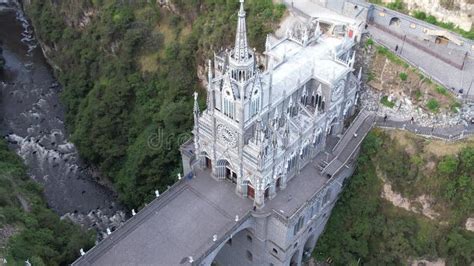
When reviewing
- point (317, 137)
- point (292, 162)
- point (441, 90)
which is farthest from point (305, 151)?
point (441, 90)

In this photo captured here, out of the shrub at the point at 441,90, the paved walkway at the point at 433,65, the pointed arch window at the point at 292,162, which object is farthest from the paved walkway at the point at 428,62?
the pointed arch window at the point at 292,162

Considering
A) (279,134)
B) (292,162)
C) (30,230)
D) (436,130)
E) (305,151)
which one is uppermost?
(279,134)

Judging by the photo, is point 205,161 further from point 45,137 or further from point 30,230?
point 45,137

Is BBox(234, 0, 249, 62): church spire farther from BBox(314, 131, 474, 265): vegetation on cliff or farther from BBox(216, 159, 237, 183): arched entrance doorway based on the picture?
BBox(314, 131, 474, 265): vegetation on cliff

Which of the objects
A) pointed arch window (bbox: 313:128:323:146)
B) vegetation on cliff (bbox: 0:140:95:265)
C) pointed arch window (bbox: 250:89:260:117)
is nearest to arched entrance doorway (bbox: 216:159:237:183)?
pointed arch window (bbox: 250:89:260:117)

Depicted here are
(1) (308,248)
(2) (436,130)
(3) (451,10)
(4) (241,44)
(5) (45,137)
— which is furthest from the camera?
(5) (45,137)

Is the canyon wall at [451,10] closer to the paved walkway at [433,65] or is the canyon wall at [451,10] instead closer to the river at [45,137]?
the paved walkway at [433,65]
